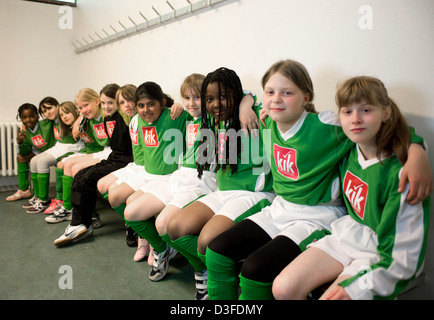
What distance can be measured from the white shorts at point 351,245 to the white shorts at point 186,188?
736 mm

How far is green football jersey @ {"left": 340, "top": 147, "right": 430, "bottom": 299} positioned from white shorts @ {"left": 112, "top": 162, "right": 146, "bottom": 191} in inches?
54.0

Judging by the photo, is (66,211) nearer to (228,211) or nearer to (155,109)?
(155,109)

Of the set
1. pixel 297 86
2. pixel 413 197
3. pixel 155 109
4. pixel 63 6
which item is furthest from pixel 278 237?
pixel 63 6

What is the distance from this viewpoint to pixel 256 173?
1513 mm

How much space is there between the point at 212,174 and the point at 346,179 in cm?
75

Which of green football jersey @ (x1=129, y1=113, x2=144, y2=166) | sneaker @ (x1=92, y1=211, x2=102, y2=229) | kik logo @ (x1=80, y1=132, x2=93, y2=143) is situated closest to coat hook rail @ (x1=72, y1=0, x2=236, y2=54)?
green football jersey @ (x1=129, y1=113, x2=144, y2=166)

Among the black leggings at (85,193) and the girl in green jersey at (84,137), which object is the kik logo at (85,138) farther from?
the black leggings at (85,193)

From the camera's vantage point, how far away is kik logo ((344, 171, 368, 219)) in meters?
1.06

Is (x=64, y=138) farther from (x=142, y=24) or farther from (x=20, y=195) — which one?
(x=142, y=24)

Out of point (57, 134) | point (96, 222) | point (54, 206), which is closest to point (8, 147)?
point (57, 134)

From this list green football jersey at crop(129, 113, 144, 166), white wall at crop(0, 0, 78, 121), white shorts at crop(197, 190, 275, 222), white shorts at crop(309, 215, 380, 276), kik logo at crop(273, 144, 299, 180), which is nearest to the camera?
white shorts at crop(309, 215, 380, 276)

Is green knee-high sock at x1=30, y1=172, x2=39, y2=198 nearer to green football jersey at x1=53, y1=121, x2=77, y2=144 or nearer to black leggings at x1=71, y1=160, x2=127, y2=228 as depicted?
green football jersey at x1=53, y1=121, x2=77, y2=144

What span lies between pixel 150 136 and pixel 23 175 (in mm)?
1989

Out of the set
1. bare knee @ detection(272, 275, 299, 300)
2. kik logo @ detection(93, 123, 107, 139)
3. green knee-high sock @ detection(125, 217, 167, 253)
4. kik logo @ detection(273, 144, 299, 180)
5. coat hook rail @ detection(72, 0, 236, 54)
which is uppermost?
coat hook rail @ detection(72, 0, 236, 54)
